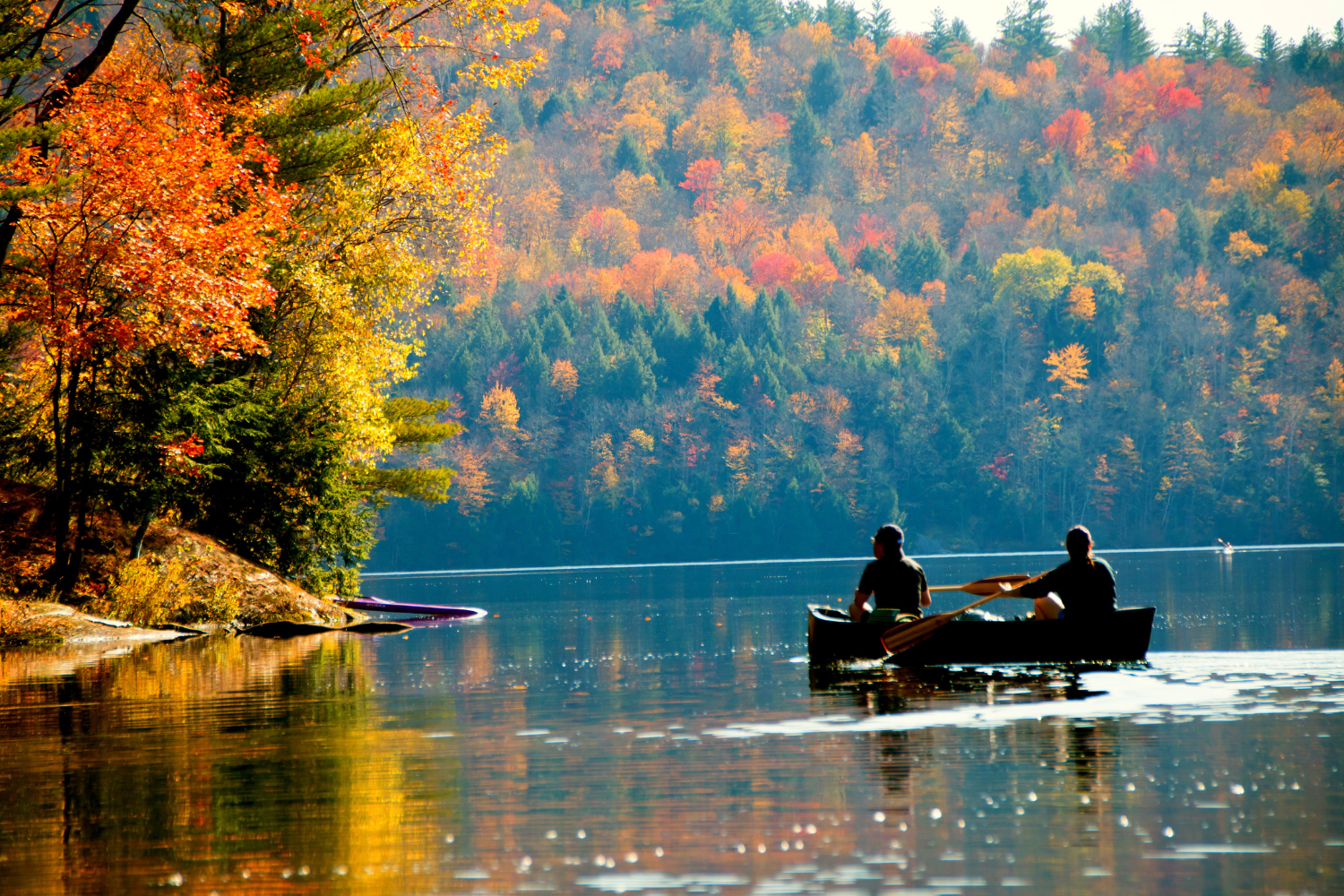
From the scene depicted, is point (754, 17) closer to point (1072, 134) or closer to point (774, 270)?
point (1072, 134)

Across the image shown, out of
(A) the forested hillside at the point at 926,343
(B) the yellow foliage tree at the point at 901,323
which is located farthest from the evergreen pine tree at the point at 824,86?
(B) the yellow foliage tree at the point at 901,323

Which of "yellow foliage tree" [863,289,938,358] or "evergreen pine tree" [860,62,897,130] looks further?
"evergreen pine tree" [860,62,897,130]

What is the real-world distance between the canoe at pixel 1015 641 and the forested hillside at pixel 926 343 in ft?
222

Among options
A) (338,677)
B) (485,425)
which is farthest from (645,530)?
(338,677)

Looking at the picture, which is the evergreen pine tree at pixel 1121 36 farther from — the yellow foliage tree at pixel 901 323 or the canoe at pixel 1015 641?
the canoe at pixel 1015 641

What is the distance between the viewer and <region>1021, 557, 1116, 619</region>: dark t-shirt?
16.5 m

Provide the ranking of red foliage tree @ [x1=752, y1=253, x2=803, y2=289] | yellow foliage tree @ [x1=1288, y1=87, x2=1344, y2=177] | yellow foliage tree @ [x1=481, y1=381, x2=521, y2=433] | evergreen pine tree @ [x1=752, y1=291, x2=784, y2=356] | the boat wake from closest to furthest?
the boat wake → yellow foliage tree @ [x1=481, y1=381, x2=521, y2=433] → evergreen pine tree @ [x1=752, y1=291, x2=784, y2=356] → red foliage tree @ [x1=752, y1=253, x2=803, y2=289] → yellow foliage tree @ [x1=1288, y1=87, x2=1344, y2=177]

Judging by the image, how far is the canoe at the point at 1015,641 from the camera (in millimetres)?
16641

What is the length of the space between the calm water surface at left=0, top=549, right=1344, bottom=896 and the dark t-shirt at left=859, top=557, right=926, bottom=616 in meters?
0.84

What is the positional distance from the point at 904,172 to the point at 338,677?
139 meters

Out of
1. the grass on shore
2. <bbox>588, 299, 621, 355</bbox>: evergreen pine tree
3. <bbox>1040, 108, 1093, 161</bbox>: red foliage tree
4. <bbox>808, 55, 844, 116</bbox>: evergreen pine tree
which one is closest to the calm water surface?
the grass on shore

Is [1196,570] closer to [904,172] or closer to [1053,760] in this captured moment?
[1053,760]

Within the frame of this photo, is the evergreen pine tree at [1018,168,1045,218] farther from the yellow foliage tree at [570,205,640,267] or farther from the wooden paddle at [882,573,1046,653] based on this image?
the wooden paddle at [882,573,1046,653]

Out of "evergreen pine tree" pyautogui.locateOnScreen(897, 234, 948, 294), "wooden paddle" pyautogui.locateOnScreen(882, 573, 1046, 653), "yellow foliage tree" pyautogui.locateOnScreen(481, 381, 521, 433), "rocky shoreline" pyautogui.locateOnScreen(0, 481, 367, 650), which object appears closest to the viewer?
"wooden paddle" pyautogui.locateOnScreen(882, 573, 1046, 653)
